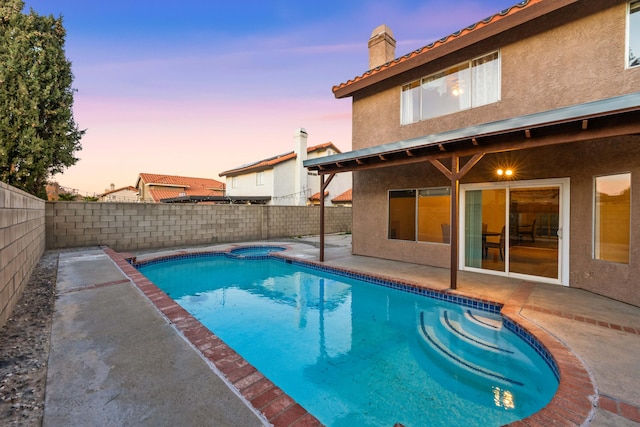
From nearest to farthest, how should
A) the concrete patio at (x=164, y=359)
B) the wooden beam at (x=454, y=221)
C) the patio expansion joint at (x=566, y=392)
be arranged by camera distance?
the concrete patio at (x=164, y=359)
the patio expansion joint at (x=566, y=392)
the wooden beam at (x=454, y=221)

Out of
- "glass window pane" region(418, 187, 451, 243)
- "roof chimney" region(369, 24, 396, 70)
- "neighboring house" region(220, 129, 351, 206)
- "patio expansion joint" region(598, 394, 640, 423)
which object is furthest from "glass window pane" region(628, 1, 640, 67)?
"neighboring house" region(220, 129, 351, 206)

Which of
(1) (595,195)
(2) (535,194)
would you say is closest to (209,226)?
(2) (535,194)

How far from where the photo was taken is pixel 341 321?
5.30 m

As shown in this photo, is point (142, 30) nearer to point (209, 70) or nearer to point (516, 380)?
point (209, 70)

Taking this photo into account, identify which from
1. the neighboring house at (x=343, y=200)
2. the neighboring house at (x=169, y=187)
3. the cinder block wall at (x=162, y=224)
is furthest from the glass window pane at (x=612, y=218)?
the neighboring house at (x=169, y=187)

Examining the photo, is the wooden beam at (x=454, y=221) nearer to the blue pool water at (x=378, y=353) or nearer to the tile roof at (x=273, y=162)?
the blue pool water at (x=378, y=353)

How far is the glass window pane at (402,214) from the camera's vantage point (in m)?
8.70

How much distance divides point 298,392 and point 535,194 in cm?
664

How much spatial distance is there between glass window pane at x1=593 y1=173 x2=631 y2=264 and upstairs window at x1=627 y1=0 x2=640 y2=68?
2182mm

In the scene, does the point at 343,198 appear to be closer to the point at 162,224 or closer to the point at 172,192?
the point at 162,224

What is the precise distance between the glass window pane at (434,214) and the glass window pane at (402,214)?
23 cm

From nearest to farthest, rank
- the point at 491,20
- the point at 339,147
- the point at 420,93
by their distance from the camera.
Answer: the point at 491,20 → the point at 420,93 → the point at 339,147

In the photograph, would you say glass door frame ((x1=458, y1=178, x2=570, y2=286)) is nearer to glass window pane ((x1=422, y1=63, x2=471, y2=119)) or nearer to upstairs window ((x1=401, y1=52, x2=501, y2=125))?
upstairs window ((x1=401, y1=52, x2=501, y2=125))

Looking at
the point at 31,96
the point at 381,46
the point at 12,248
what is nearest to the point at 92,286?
the point at 12,248
